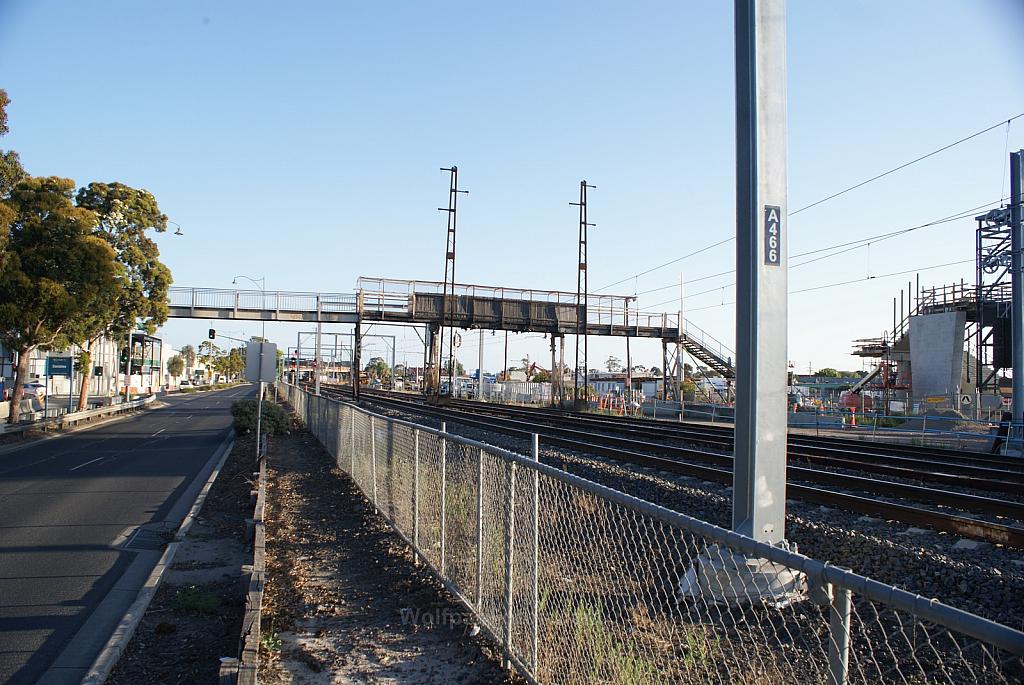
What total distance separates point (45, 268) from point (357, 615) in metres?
27.3

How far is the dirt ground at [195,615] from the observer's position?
5809 millimetres

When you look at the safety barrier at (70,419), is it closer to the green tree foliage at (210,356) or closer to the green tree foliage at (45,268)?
the green tree foliage at (45,268)

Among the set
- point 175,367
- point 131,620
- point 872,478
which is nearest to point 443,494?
point 131,620

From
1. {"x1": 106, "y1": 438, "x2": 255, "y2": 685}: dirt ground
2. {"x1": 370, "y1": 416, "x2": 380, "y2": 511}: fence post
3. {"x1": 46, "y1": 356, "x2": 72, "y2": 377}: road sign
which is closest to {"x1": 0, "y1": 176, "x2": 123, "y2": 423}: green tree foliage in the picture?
{"x1": 46, "y1": 356, "x2": 72, "y2": 377}: road sign

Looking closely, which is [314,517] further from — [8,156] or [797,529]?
[8,156]

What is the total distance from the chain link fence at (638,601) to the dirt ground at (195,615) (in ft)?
6.41

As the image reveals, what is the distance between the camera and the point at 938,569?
297 inches

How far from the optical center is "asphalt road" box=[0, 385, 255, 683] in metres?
6.52

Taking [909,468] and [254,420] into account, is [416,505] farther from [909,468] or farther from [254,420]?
[254,420]

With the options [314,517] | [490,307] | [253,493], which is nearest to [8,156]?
[253,493]

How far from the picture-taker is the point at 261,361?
21766mm

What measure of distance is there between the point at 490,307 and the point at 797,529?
40.5 meters

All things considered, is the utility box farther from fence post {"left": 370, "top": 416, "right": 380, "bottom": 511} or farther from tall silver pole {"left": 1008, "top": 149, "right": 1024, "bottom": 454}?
tall silver pole {"left": 1008, "top": 149, "right": 1024, "bottom": 454}

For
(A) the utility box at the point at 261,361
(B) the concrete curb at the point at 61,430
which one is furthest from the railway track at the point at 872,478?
(B) the concrete curb at the point at 61,430
